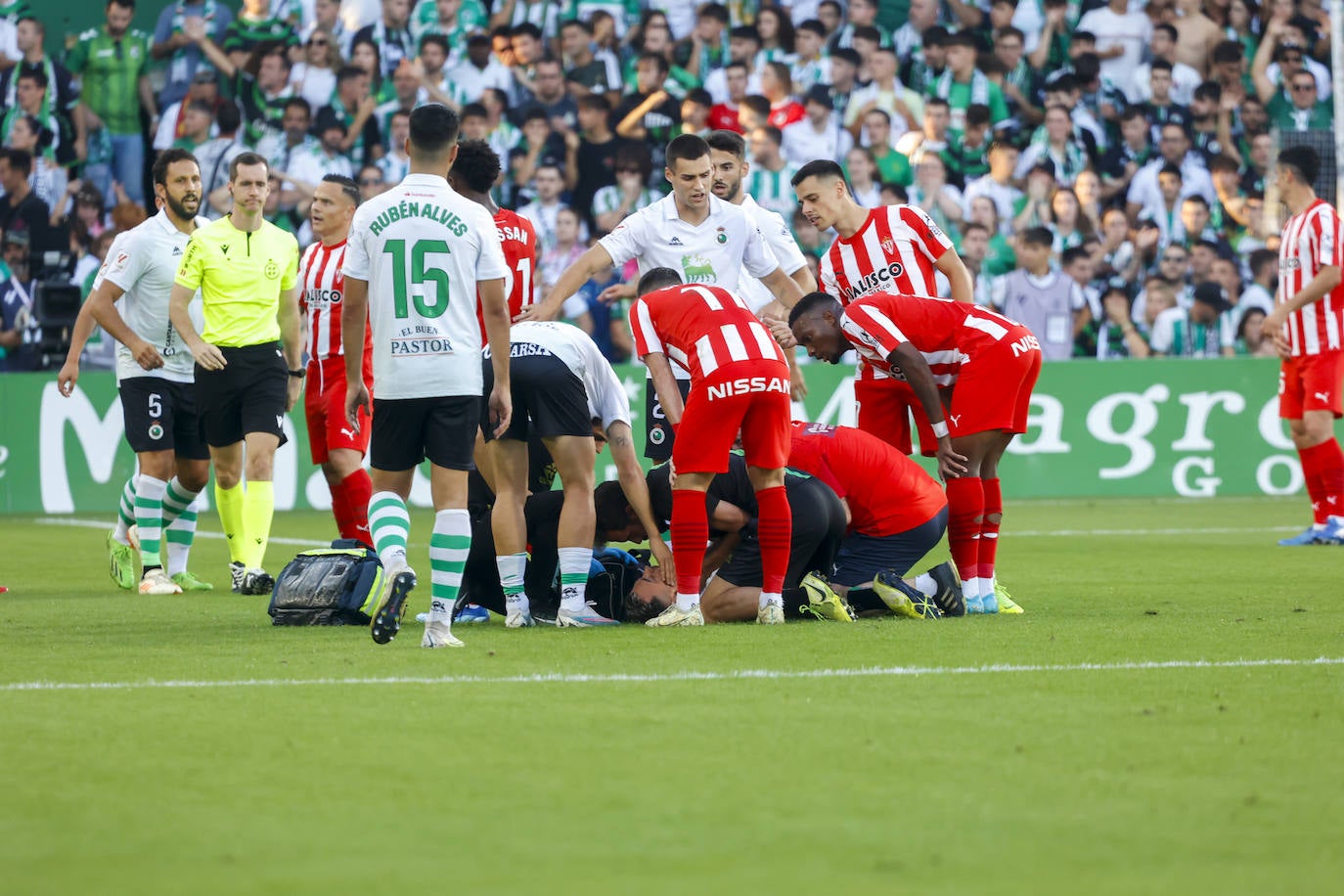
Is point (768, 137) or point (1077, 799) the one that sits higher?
point (768, 137)

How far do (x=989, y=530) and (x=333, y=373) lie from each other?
4038 mm

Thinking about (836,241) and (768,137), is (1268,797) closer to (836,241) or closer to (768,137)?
(836,241)

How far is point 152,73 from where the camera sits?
60.4ft

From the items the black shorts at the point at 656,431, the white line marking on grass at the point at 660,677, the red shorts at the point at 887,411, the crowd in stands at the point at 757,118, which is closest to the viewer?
the white line marking on grass at the point at 660,677

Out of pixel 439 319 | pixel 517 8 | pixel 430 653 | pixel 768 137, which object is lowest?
pixel 430 653

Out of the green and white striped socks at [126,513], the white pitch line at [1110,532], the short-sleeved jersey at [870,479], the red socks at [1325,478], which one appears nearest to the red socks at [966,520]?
the short-sleeved jersey at [870,479]

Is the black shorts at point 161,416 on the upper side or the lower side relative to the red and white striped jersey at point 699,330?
lower

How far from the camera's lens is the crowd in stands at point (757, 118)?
17.9m

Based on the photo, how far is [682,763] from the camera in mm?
4527

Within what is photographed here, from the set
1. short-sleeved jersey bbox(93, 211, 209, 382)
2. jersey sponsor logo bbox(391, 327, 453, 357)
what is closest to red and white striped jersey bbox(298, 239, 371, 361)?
short-sleeved jersey bbox(93, 211, 209, 382)

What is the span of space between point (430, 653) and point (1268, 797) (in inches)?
139

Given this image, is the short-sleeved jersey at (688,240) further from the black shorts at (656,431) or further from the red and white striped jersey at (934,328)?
the red and white striped jersey at (934,328)

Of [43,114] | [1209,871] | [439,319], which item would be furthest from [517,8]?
[1209,871]

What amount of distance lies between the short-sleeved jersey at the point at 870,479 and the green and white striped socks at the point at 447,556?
210cm
